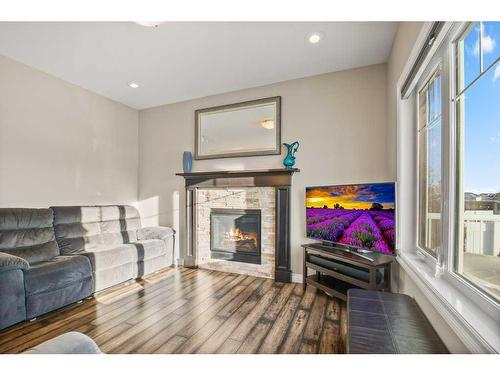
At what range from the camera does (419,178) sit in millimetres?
2100

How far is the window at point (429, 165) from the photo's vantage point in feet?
5.45

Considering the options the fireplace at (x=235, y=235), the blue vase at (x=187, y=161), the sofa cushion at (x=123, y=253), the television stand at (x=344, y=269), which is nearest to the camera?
the television stand at (x=344, y=269)

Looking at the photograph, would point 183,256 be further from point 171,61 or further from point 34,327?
point 171,61

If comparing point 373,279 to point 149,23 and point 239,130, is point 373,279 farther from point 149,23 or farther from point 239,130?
point 149,23

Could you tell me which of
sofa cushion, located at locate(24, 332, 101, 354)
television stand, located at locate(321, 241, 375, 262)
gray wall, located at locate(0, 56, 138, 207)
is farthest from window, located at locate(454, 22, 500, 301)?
gray wall, located at locate(0, 56, 138, 207)

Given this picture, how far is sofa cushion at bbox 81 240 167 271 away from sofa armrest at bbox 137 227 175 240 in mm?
115

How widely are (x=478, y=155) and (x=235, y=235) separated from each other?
303 centimetres

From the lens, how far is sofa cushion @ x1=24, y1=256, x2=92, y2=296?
2.18m

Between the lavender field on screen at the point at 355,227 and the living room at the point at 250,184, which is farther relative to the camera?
the lavender field on screen at the point at 355,227

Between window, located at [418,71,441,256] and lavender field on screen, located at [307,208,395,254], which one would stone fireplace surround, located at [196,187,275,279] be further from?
window, located at [418,71,441,256]

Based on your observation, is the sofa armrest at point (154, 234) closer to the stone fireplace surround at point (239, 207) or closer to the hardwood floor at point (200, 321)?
the stone fireplace surround at point (239, 207)

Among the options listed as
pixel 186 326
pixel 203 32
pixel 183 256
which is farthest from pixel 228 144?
pixel 186 326

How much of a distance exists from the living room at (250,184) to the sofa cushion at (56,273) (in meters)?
0.02

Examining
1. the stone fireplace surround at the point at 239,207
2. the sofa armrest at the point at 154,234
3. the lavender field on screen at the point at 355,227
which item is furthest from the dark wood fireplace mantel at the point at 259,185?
the lavender field on screen at the point at 355,227
